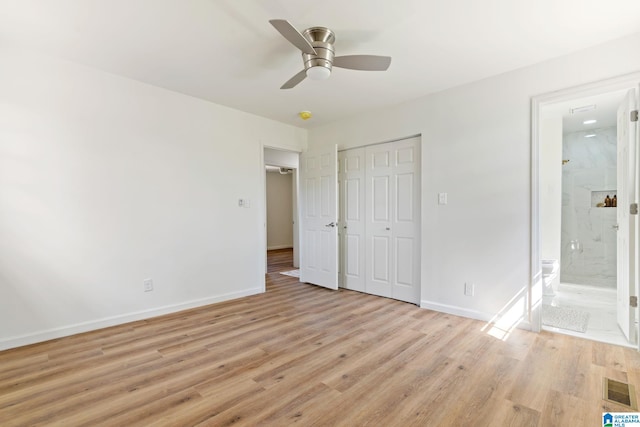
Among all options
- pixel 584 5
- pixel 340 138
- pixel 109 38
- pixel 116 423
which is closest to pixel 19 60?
pixel 109 38

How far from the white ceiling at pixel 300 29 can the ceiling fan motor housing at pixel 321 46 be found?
0.19 feet

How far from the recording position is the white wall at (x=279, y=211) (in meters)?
8.62

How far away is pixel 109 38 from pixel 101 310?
2.40m

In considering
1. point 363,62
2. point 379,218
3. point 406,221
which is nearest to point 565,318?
point 406,221

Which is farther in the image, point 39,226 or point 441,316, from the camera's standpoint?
point 441,316

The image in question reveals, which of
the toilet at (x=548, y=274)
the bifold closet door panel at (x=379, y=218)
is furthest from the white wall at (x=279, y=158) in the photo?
the toilet at (x=548, y=274)

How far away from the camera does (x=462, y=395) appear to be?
1773 millimetres

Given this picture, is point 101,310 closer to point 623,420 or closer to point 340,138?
point 340,138

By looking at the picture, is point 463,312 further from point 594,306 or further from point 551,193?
point 551,193

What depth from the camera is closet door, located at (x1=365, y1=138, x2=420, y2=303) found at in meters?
3.55

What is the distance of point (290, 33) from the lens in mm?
1802

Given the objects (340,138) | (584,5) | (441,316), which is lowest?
(441,316)

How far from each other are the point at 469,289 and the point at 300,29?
9.47 ft

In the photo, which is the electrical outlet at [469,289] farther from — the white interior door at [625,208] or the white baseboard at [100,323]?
the white baseboard at [100,323]
